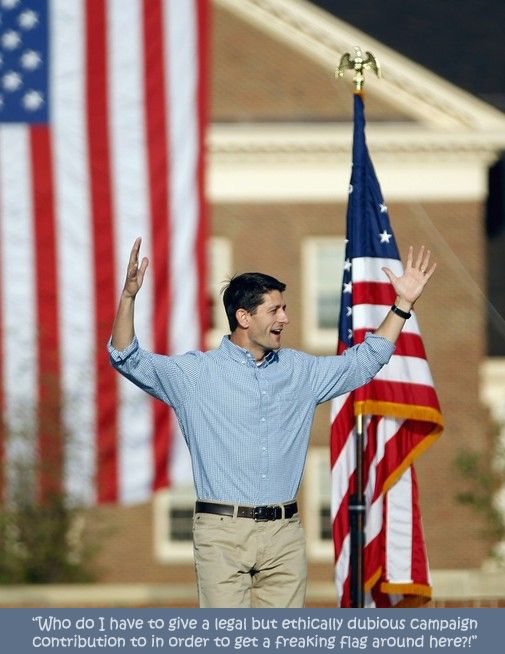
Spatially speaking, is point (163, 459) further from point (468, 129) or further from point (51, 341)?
point (468, 129)

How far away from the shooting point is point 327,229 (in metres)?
23.6

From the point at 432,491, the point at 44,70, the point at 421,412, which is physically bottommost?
the point at 432,491

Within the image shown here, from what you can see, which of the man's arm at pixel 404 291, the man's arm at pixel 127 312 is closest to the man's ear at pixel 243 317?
the man's arm at pixel 127 312

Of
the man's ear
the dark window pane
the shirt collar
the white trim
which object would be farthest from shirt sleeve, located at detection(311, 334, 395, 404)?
the white trim

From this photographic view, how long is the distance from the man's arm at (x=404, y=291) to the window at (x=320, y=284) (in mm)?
16997

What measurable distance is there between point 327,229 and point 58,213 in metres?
7.32

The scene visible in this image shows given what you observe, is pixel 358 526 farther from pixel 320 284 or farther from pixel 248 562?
pixel 320 284

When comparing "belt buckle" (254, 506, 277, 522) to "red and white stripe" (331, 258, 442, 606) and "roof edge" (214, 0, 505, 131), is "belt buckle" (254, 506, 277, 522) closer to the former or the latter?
"red and white stripe" (331, 258, 442, 606)

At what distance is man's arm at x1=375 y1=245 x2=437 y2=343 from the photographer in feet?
20.8

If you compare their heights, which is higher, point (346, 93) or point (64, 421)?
point (346, 93)

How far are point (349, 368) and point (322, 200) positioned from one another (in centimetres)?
1764

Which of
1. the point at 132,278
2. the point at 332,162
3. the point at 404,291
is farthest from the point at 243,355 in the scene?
the point at 332,162

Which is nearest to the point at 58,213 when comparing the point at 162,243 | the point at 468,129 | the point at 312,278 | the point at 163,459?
the point at 162,243

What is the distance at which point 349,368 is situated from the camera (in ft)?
20.4
